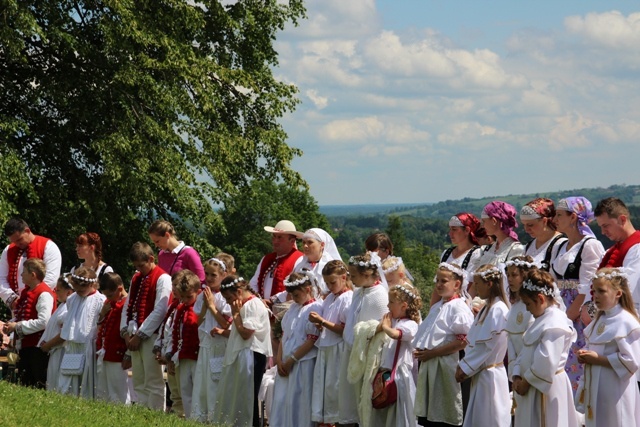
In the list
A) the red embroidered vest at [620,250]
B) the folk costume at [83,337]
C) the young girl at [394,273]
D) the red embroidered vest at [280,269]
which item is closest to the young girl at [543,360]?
the red embroidered vest at [620,250]

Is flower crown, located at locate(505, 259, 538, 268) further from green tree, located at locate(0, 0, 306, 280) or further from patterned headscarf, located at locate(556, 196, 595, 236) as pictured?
green tree, located at locate(0, 0, 306, 280)

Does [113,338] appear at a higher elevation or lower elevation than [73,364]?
higher

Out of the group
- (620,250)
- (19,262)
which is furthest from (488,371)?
(19,262)

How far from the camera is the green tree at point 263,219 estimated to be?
5478cm

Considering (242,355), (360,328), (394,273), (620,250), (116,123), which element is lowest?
(242,355)

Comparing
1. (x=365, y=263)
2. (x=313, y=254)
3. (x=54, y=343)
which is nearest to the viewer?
(x=365, y=263)

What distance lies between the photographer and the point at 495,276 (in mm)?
8188

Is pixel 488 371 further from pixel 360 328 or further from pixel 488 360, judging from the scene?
pixel 360 328

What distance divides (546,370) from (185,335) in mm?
4085

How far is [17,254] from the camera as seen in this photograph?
12.2 meters

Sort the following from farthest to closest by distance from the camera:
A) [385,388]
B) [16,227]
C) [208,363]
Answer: [16,227] → [208,363] → [385,388]

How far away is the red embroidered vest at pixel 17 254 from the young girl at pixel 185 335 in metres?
2.48

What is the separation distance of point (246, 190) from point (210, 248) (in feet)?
5.07

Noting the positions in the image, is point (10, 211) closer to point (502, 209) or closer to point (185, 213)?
point (185, 213)
